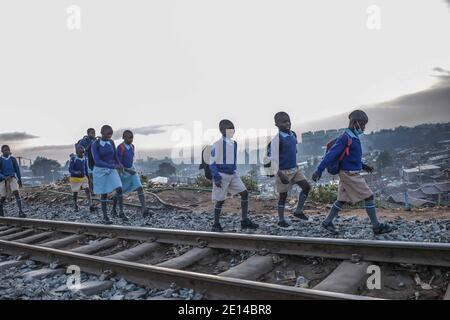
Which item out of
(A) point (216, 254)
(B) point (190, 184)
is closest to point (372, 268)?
(A) point (216, 254)

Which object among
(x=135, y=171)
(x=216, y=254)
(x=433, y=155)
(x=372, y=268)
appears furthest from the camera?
(x=433, y=155)

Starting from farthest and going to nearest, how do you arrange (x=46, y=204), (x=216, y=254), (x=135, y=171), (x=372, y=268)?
(x=46, y=204), (x=135, y=171), (x=216, y=254), (x=372, y=268)

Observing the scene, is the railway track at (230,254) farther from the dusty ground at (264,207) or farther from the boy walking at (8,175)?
the boy walking at (8,175)

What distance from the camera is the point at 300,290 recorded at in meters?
3.36

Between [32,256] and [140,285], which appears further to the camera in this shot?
[32,256]

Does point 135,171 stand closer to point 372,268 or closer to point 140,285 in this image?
point 140,285

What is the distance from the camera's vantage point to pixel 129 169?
8750 millimetres

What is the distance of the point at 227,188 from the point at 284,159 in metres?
1.04

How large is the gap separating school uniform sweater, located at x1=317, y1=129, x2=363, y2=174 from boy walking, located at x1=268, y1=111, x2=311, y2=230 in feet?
2.81

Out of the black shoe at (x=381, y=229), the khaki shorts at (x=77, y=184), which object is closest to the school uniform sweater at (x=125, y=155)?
the khaki shorts at (x=77, y=184)

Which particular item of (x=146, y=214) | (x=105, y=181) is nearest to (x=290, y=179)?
(x=146, y=214)

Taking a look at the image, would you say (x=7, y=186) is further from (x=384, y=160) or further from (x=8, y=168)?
(x=384, y=160)
